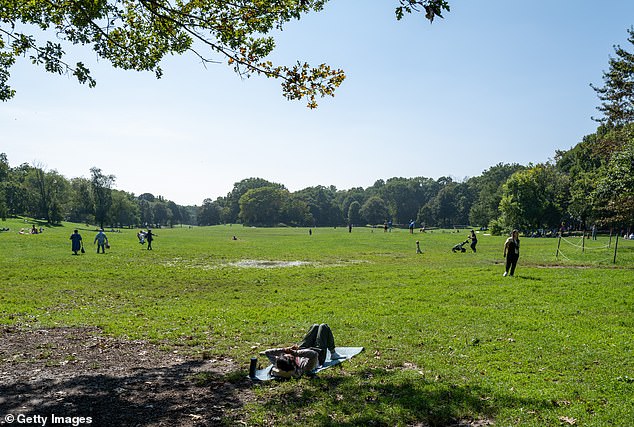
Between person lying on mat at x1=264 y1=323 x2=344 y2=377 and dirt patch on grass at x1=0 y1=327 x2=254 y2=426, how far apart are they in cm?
62

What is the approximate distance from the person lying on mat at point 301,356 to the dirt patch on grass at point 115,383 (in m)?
0.62

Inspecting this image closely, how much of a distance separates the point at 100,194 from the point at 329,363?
354 ft

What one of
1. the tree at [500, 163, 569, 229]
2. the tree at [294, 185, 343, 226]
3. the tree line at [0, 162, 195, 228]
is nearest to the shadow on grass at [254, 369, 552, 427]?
the tree at [500, 163, 569, 229]

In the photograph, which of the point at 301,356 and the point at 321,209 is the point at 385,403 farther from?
the point at 321,209

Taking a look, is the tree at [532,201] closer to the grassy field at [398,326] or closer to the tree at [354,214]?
the grassy field at [398,326]

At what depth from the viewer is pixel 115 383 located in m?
7.47

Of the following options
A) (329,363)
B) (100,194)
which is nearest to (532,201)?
(329,363)

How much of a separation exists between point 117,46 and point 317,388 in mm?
8889

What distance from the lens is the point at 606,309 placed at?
1252cm

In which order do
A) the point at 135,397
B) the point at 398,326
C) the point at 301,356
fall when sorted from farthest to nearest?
the point at 398,326
the point at 301,356
the point at 135,397

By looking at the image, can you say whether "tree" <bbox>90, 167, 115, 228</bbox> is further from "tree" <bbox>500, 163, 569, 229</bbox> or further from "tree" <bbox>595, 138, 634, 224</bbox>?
"tree" <bbox>595, 138, 634, 224</bbox>

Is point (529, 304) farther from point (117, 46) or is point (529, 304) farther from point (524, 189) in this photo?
point (524, 189)

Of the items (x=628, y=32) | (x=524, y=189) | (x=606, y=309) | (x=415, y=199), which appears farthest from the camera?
(x=415, y=199)

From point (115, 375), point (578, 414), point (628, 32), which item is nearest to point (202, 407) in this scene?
point (115, 375)
